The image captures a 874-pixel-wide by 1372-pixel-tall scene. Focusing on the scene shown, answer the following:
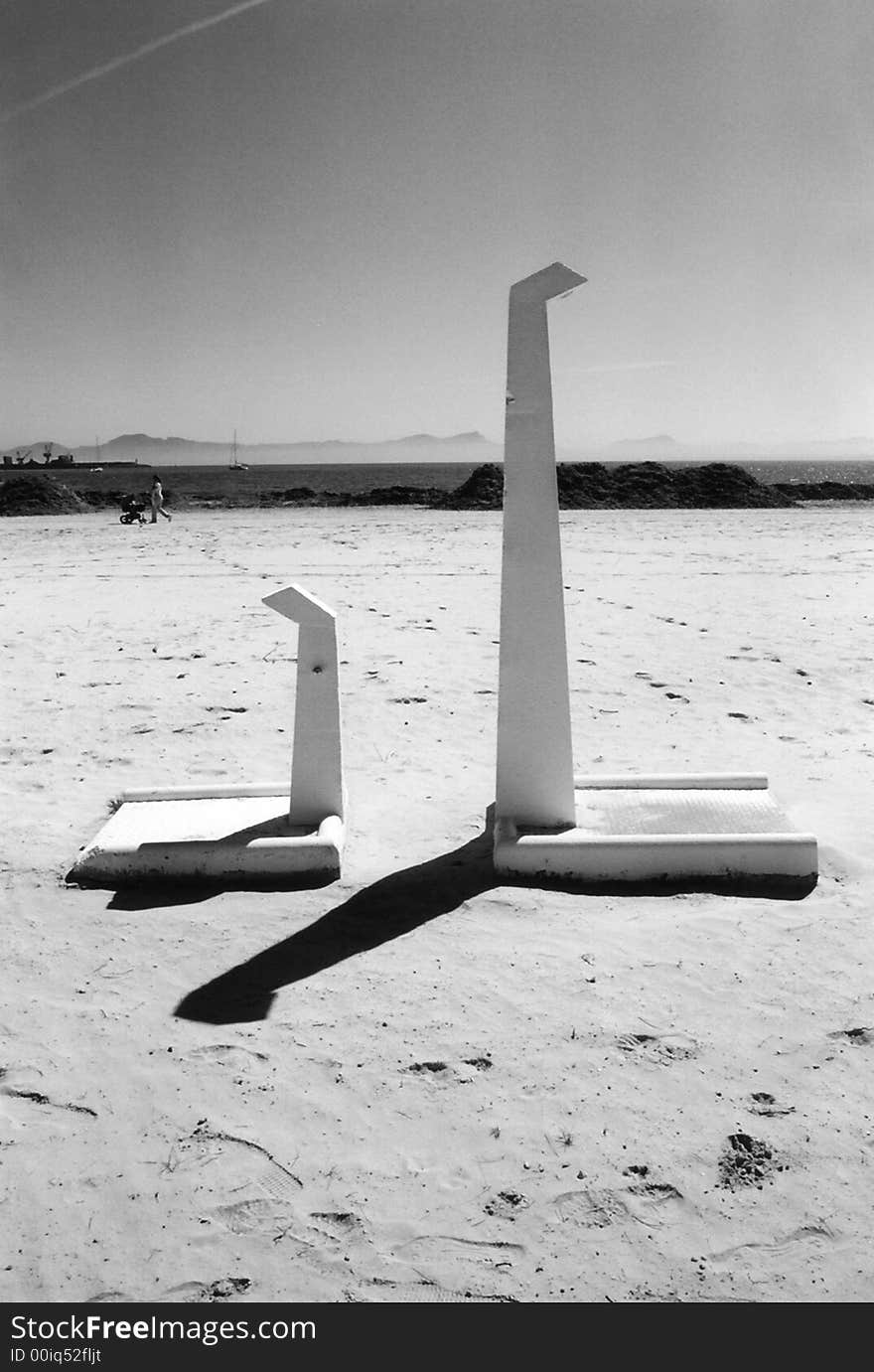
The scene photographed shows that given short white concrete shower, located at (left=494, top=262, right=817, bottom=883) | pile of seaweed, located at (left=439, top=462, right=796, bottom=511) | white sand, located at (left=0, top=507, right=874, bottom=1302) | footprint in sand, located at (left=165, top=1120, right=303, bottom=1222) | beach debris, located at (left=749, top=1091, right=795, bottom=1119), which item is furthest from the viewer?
pile of seaweed, located at (left=439, top=462, right=796, bottom=511)

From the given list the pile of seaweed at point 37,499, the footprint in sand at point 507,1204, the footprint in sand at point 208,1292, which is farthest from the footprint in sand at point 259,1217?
the pile of seaweed at point 37,499

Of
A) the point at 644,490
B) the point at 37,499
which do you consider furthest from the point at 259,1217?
the point at 37,499

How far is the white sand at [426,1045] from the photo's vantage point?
2400mm

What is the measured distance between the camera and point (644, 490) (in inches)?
1053

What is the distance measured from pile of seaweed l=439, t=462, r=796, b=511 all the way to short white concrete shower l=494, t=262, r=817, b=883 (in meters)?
21.2

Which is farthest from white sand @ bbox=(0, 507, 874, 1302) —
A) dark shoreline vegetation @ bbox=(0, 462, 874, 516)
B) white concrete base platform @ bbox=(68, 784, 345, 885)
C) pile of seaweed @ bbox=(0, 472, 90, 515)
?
pile of seaweed @ bbox=(0, 472, 90, 515)

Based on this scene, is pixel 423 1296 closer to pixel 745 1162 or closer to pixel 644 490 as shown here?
pixel 745 1162

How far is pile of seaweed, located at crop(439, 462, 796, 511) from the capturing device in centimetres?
2569

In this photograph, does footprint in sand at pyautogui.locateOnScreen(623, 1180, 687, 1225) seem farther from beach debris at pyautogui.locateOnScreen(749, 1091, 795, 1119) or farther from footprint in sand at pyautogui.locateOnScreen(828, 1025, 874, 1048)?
footprint in sand at pyautogui.locateOnScreen(828, 1025, 874, 1048)

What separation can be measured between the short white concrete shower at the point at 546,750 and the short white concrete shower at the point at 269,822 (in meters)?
0.72

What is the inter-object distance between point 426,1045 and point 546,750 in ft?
5.02

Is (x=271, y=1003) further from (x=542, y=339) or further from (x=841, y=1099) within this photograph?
(x=542, y=339)

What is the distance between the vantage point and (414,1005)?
3385 mm

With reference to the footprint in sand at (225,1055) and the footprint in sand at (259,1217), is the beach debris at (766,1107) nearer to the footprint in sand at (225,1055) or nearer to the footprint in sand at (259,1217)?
the footprint in sand at (259,1217)
